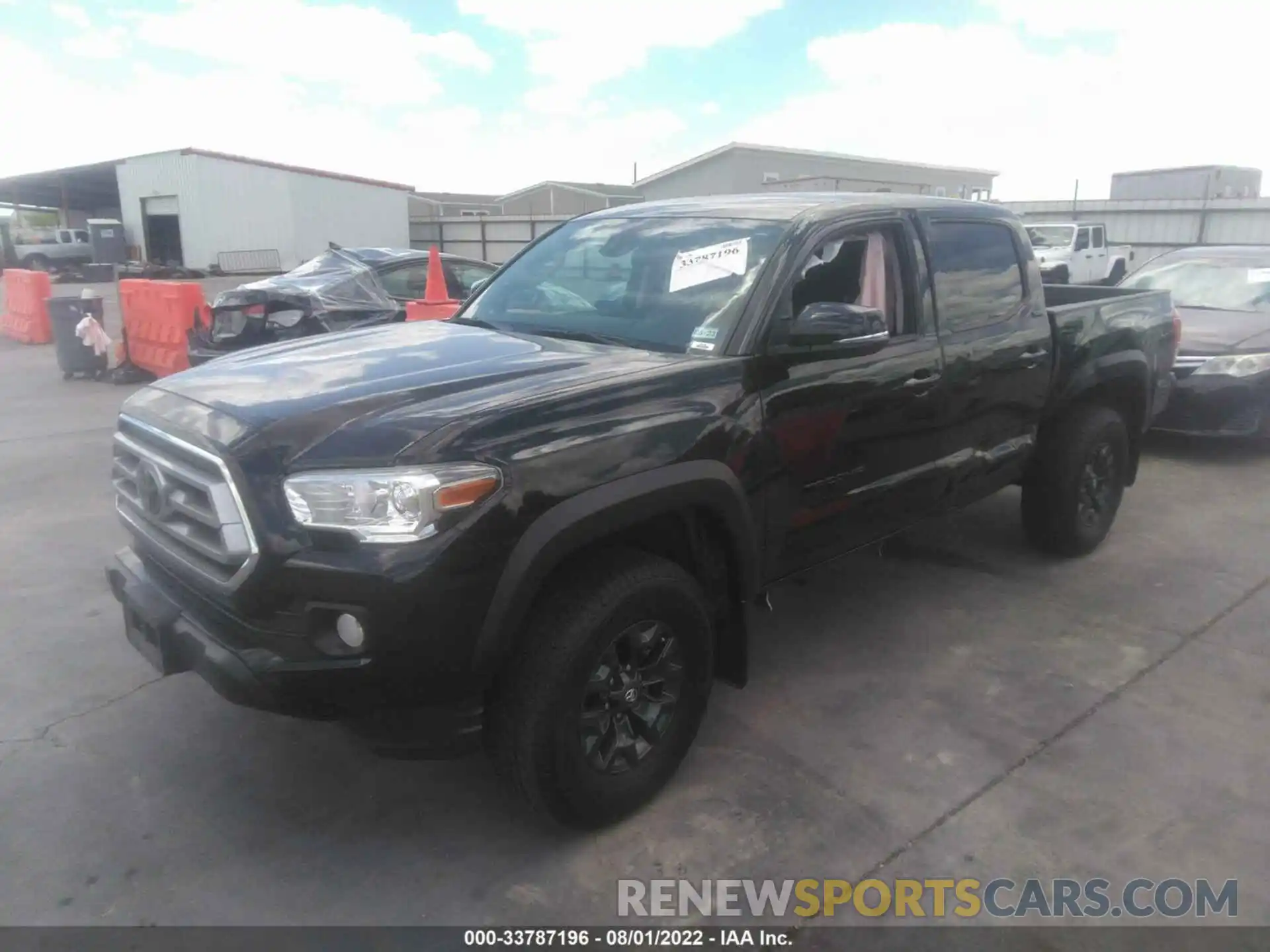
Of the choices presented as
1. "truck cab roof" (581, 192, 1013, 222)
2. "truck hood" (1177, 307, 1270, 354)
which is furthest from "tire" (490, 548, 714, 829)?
"truck hood" (1177, 307, 1270, 354)

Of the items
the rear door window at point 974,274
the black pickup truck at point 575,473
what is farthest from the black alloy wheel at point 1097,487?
the rear door window at point 974,274

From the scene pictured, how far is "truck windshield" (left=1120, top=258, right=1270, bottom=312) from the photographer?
26.2 feet

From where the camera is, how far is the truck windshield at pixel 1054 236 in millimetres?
20453

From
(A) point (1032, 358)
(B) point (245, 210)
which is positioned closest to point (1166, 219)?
(A) point (1032, 358)

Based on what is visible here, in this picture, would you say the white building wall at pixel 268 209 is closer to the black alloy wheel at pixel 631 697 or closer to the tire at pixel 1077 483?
the tire at pixel 1077 483

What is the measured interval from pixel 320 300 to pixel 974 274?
617cm

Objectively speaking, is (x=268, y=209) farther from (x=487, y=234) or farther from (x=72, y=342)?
(x=72, y=342)

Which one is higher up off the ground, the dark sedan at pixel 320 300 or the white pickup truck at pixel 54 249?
the white pickup truck at pixel 54 249

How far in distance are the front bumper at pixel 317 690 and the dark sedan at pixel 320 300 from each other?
5.55 meters

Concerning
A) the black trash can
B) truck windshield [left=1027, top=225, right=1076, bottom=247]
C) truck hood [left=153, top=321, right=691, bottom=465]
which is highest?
truck windshield [left=1027, top=225, right=1076, bottom=247]

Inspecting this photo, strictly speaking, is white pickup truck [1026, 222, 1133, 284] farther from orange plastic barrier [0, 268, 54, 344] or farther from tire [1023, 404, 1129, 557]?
orange plastic barrier [0, 268, 54, 344]

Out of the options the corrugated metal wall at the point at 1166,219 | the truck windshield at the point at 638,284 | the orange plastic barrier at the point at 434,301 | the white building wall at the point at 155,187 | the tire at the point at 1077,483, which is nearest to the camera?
the truck windshield at the point at 638,284

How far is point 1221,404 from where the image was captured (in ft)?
23.2

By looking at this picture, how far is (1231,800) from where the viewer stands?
309 cm
